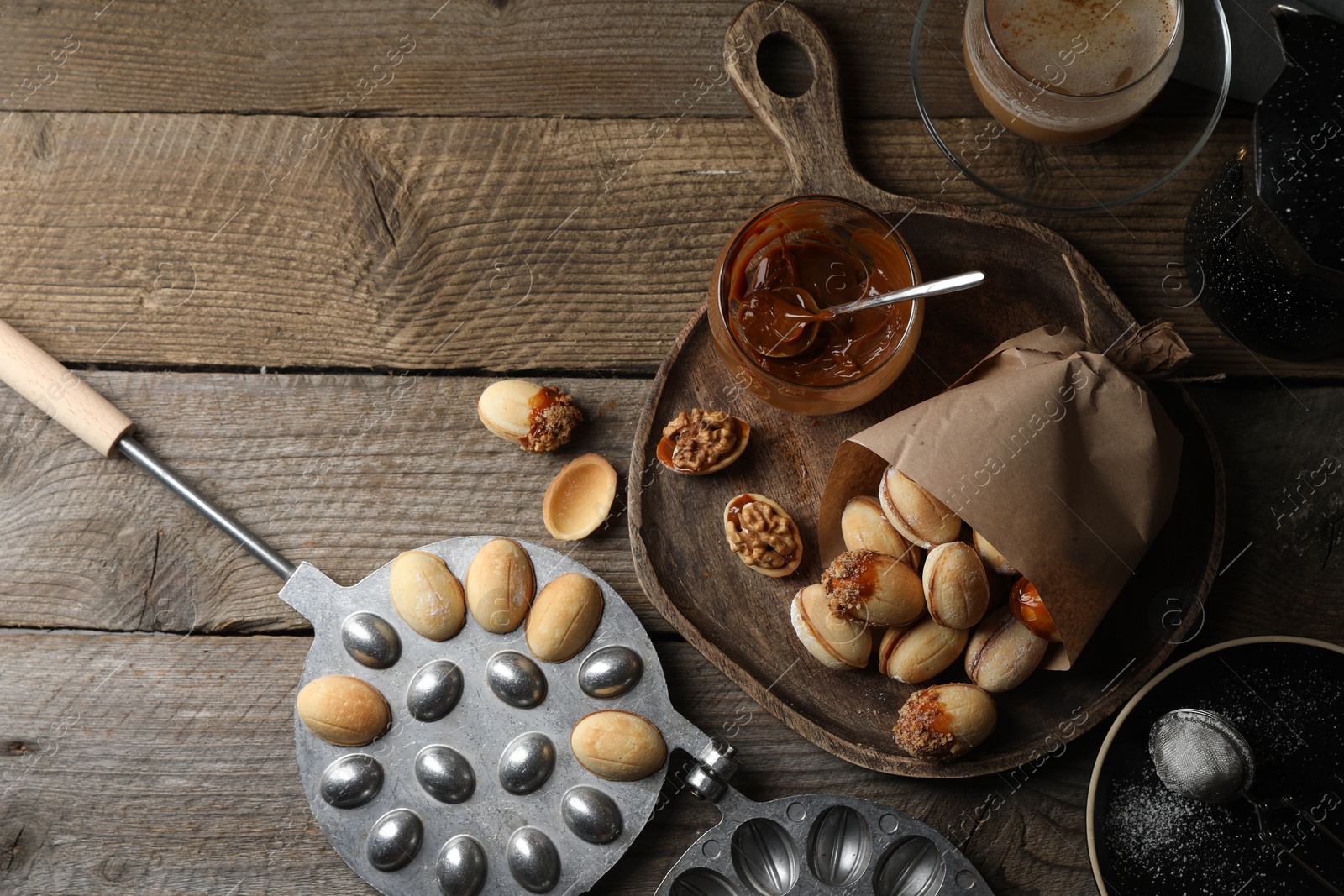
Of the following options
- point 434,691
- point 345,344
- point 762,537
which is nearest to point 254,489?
point 345,344

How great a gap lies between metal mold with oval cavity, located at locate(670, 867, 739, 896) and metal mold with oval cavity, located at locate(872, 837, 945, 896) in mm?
146

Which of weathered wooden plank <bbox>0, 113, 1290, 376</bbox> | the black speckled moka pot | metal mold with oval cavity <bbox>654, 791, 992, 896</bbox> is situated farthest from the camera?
weathered wooden plank <bbox>0, 113, 1290, 376</bbox>

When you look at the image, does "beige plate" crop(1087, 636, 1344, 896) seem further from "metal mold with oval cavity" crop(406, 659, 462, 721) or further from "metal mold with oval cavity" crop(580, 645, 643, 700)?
"metal mold with oval cavity" crop(406, 659, 462, 721)

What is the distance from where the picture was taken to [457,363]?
0.94 metres

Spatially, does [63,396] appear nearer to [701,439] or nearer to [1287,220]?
[701,439]

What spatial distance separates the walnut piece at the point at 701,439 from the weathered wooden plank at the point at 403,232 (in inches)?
4.2

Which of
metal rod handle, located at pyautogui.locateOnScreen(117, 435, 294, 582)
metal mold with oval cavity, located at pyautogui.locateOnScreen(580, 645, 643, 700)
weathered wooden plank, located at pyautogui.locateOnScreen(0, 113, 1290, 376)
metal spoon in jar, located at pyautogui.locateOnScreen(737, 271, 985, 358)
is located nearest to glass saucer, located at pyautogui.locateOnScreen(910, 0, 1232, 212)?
weathered wooden plank, located at pyautogui.locateOnScreen(0, 113, 1290, 376)

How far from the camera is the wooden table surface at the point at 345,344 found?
899mm

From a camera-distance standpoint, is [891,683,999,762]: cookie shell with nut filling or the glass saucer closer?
[891,683,999,762]: cookie shell with nut filling

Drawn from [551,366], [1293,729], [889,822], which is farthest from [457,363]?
[1293,729]

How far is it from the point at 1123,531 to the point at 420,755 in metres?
0.70

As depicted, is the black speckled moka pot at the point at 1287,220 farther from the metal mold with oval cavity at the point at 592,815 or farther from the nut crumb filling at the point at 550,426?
the metal mold with oval cavity at the point at 592,815

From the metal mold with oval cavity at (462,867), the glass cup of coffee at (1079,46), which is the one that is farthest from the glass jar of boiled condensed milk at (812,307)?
the metal mold with oval cavity at (462,867)

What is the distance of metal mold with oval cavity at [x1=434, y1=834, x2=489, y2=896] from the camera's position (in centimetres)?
84
